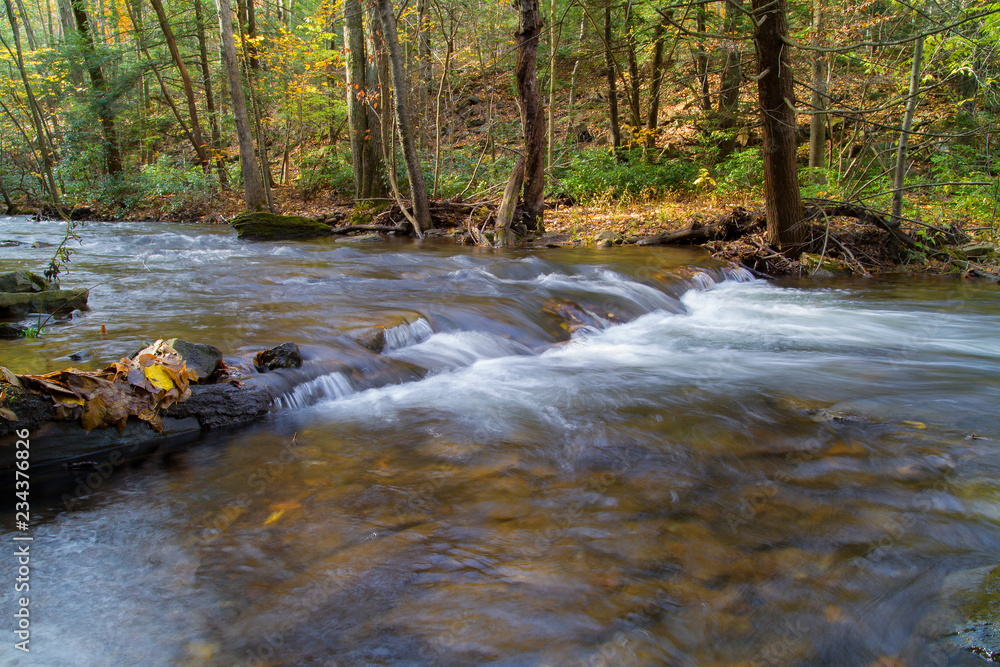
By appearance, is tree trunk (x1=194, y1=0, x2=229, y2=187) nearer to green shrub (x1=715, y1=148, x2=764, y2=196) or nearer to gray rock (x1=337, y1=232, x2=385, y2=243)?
gray rock (x1=337, y1=232, x2=385, y2=243)

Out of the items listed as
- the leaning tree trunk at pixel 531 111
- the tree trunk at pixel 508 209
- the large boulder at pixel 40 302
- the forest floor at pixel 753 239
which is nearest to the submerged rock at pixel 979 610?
the large boulder at pixel 40 302

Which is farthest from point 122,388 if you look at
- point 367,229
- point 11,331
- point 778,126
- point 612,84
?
point 612,84

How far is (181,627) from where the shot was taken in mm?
2338

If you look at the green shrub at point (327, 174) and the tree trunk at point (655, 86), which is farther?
the green shrub at point (327, 174)

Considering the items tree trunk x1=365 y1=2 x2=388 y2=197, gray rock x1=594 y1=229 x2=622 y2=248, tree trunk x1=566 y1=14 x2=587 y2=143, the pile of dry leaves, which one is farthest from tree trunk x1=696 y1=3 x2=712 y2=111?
the pile of dry leaves

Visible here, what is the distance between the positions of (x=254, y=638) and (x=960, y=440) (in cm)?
439

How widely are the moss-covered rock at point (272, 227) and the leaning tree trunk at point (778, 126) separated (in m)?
9.96

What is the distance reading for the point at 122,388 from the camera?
3.74m

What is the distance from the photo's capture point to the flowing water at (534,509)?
7.48 ft

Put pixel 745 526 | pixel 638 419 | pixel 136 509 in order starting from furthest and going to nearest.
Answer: pixel 638 419 < pixel 136 509 < pixel 745 526

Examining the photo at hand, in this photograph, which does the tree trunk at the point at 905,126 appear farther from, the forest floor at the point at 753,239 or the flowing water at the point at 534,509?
the flowing water at the point at 534,509

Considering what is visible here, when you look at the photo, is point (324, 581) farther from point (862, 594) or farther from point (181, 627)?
point (862, 594)

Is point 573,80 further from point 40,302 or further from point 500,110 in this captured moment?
point 40,302

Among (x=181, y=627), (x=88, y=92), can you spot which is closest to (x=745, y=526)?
(x=181, y=627)
